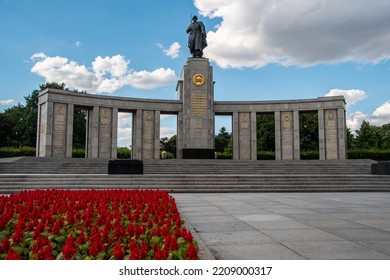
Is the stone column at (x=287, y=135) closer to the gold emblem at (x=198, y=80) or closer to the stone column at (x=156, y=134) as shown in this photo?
the gold emblem at (x=198, y=80)

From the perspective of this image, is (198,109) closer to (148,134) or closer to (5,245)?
(148,134)

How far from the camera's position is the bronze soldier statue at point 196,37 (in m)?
37.8

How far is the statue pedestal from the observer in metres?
35.6

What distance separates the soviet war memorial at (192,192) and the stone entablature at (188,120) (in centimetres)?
12

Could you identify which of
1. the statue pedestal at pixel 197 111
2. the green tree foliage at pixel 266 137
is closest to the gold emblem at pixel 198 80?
the statue pedestal at pixel 197 111

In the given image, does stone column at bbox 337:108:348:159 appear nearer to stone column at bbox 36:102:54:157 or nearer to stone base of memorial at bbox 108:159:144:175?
stone base of memorial at bbox 108:159:144:175

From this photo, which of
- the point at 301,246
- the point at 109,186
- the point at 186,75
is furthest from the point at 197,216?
the point at 186,75

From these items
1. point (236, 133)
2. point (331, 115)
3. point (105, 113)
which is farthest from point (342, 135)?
point (105, 113)

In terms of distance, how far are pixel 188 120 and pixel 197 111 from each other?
4.62 ft

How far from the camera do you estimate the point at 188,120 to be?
118 ft

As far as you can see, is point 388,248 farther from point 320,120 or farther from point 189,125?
point 320,120

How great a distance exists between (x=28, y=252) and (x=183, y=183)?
42.6 ft

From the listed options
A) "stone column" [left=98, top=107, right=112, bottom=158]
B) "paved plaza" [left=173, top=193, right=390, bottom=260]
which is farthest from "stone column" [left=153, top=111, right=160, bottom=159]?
"paved plaza" [left=173, top=193, right=390, bottom=260]

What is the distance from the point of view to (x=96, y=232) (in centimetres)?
519
